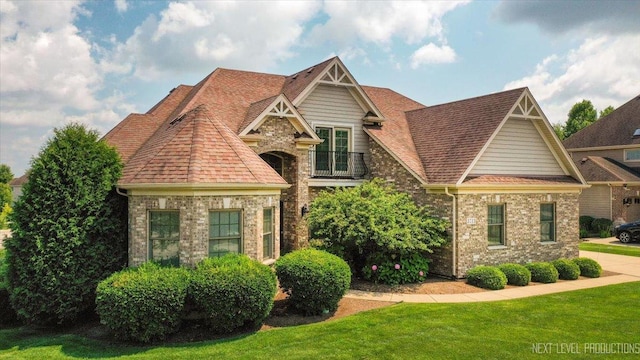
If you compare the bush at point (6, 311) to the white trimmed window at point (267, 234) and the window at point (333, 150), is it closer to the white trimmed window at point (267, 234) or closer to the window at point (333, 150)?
the white trimmed window at point (267, 234)

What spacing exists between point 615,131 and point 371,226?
32.2 meters

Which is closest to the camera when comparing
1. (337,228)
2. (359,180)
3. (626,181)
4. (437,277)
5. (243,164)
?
(243,164)

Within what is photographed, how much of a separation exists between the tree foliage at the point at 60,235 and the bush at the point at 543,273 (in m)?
14.0

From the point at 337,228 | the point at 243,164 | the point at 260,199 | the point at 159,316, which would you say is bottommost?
the point at 159,316

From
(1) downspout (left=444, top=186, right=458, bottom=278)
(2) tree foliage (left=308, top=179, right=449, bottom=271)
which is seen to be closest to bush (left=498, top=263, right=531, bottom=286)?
(1) downspout (left=444, top=186, right=458, bottom=278)

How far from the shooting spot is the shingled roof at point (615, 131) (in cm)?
3462

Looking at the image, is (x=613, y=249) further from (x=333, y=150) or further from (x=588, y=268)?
(x=333, y=150)

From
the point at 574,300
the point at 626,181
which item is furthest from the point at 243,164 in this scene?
the point at 626,181

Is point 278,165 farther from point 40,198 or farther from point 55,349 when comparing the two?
point 55,349

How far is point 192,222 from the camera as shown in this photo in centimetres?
1098

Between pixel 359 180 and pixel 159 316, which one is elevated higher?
pixel 359 180

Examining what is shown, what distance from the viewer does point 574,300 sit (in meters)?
12.9

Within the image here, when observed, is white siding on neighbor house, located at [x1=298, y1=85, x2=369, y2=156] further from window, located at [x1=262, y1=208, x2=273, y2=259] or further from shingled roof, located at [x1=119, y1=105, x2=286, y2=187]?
window, located at [x1=262, y1=208, x2=273, y2=259]

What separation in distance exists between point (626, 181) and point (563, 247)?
52.9 ft
